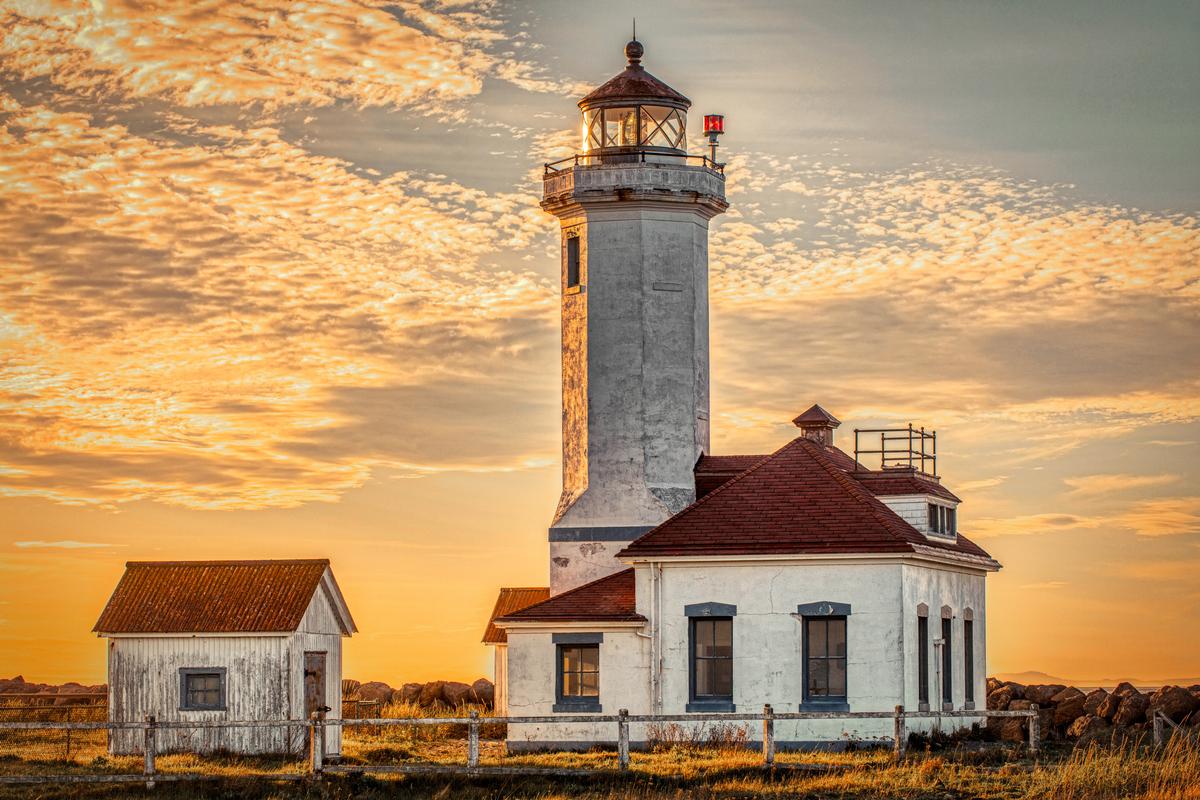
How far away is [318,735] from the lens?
2838 cm

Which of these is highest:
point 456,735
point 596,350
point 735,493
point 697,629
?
point 596,350

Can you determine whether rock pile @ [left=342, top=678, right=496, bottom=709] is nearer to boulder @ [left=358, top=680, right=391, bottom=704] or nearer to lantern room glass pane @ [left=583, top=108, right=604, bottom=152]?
boulder @ [left=358, top=680, right=391, bottom=704]

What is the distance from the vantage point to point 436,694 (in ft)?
167

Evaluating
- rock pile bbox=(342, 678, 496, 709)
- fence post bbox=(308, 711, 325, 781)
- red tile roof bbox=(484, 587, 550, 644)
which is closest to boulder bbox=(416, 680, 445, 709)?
rock pile bbox=(342, 678, 496, 709)

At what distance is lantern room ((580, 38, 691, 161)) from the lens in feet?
131

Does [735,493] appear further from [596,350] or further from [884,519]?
[596,350]

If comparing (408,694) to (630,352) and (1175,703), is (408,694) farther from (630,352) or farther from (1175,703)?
(1175,703)

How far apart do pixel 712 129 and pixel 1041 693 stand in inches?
696

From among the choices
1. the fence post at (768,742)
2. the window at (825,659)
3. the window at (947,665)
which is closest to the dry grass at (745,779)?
the fence post at (768,742)

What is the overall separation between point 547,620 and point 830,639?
5111 millimetres

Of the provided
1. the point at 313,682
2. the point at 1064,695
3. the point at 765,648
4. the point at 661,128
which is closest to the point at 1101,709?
the point at 1064,695

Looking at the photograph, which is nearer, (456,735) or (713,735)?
(713,735)

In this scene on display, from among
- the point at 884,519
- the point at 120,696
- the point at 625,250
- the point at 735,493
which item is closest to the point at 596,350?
the point at 625,250

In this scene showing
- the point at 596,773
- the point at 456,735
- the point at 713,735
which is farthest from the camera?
the point at 456,735
